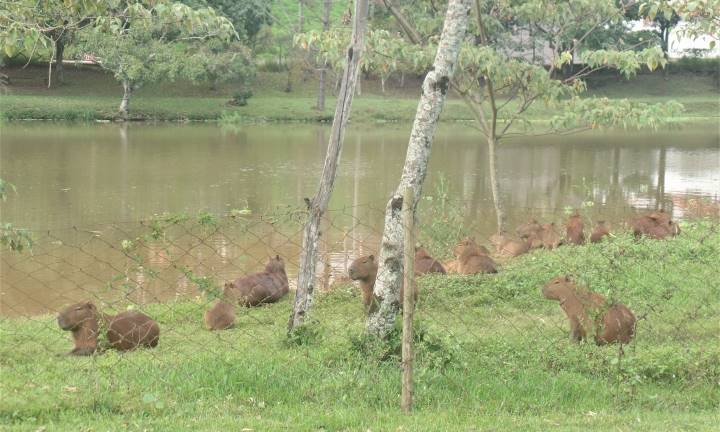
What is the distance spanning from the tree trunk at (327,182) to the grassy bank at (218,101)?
3180 cm

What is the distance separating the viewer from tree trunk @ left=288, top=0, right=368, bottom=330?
7.09 meters

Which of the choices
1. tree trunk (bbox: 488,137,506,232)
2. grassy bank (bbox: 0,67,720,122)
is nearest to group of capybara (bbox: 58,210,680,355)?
tree trunk (bbox: 488,137,506,232)

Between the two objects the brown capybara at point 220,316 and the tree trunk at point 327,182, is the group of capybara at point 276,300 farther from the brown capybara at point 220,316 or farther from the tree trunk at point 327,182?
the tree trunk at point 327,182

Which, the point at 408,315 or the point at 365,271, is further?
the point at 365,271

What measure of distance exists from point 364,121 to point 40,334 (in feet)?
115

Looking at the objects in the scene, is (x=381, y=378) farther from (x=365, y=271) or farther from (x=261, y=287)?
(x=261, y=287)

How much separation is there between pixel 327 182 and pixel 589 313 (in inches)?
96.3

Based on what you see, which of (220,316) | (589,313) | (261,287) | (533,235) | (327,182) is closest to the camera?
(589,313)

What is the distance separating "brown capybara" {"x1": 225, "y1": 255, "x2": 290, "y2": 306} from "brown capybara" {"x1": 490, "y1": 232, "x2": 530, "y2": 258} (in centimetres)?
369

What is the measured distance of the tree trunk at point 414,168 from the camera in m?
5.92

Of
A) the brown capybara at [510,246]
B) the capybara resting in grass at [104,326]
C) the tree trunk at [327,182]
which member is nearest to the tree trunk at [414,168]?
the tree trunk at [327,182]

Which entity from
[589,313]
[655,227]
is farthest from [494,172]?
[589,313]

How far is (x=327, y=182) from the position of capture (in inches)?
286

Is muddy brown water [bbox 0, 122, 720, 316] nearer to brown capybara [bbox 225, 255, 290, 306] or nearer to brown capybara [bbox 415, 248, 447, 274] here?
brown capybara [bbox 225, 255, 290, 306]
